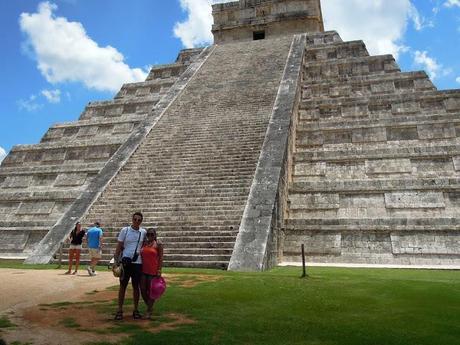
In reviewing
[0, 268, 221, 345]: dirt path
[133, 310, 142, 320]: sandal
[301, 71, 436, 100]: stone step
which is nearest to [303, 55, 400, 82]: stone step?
[301, 71, 436, 100]: stone step

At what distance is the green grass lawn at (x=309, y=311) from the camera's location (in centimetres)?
437

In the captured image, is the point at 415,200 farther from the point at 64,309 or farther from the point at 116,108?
the point at 116,108

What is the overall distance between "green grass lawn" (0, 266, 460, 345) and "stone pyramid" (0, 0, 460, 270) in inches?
101

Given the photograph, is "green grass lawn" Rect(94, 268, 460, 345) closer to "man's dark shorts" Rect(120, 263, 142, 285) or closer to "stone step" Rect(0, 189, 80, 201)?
"man's dark shorts" Rect(120, 263, 142, 285)

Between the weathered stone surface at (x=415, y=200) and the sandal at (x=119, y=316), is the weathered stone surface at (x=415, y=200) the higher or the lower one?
the higher one

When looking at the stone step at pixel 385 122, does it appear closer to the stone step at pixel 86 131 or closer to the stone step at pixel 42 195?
the stone step at pixel 86 131

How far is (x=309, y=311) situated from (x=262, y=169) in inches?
296

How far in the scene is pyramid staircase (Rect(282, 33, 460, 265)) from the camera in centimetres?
1136

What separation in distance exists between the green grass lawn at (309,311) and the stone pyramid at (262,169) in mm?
2559

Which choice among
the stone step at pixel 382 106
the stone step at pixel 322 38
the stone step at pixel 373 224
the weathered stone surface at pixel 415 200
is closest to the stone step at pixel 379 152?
the weathered stone surface at pixel 415 200

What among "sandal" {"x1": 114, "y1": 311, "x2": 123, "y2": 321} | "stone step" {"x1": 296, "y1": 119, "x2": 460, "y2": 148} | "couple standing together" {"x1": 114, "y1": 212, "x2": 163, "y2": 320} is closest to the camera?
"sandal" {"x1": 114, "y1": 311, "x2": 123, "y2": 321}

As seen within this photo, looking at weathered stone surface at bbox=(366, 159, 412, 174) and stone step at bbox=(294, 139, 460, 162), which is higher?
stone step at bbox=(294, 139, 460, 162)

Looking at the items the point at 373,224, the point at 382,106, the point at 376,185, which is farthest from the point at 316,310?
the point at 382,106

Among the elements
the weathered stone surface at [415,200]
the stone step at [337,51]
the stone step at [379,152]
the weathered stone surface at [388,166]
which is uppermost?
the stone step at [337,51]
